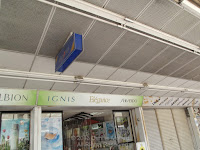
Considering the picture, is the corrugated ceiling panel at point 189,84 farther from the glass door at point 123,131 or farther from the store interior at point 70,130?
the glass door at point 123,131

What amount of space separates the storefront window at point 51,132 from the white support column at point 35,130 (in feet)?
1.40

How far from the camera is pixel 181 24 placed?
149 inches

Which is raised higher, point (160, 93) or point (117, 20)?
point (117, 20)

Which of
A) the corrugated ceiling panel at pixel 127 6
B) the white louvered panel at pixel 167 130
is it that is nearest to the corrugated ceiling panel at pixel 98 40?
the corrugated ceiling panel at pixel 127 6

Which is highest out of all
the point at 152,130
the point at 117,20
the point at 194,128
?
the point at 117,20

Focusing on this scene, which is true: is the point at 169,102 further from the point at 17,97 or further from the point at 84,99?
the point at 17,97

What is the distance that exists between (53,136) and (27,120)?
0.95m

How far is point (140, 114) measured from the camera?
22.2 feet

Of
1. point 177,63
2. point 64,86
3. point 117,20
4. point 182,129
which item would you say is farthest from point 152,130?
point 117,20

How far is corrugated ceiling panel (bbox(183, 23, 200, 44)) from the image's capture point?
13.3 ft

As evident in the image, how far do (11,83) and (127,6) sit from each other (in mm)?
3487

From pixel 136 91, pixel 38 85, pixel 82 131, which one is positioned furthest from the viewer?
pixel 82 131

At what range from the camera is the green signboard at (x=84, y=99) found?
4758 millimetres

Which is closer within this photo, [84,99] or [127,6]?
[127,6]
